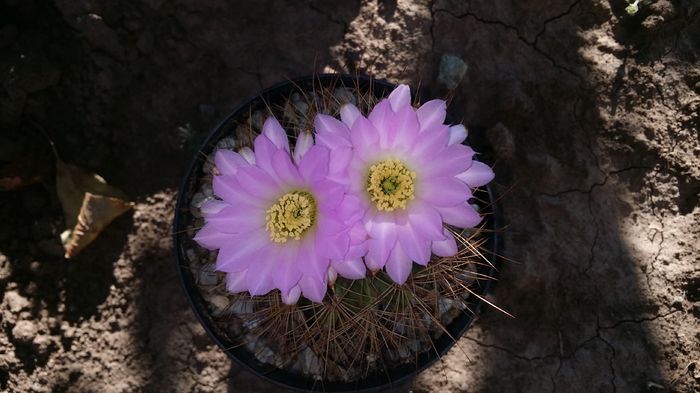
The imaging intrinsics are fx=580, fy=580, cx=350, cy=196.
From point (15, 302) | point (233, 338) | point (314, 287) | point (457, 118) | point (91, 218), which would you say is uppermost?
point (457, 118)

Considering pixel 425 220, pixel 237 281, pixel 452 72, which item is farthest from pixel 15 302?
pixel 452 72

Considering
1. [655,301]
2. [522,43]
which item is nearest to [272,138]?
[522,43]

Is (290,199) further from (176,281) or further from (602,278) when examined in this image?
(602,278)

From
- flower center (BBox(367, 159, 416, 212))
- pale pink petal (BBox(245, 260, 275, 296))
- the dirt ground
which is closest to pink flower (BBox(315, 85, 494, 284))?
flower center (BBox(367, 159, 416, 212))

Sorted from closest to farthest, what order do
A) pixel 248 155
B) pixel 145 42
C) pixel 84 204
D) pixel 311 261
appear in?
pixel 311 261
pixel 248 155
pixel 84 204
pixel 145 42

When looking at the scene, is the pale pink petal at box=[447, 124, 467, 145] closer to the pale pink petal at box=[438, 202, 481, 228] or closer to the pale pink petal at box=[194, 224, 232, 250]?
the pale pink petal at box=[438, 202, 481, 228]

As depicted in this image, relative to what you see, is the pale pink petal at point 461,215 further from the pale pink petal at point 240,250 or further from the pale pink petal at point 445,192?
the pale pink petal at point 240,250

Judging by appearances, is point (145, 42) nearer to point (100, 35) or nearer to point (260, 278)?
point (100, 35)

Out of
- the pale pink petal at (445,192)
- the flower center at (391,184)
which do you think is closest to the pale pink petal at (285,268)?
the flower center at (391,184)
